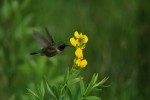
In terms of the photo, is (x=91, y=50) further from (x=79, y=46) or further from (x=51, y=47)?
(x=79, y=46)

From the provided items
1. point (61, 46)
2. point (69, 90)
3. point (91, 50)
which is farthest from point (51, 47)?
point (91, 50)

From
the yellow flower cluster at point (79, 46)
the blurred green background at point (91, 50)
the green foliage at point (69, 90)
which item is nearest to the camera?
the yellow flower cluster at point (79, 46)

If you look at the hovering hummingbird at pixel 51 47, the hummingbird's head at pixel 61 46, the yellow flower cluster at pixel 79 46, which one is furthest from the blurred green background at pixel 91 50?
the yellow flower cluster at pixel 79 46

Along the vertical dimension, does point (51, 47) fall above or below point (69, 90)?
above

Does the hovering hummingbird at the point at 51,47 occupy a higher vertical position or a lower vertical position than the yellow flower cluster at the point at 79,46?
higher

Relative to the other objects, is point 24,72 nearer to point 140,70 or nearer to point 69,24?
point 140,70

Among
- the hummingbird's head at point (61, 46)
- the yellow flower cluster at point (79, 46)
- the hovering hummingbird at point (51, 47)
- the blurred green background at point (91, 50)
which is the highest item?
the blurred green background at point (91, 50)

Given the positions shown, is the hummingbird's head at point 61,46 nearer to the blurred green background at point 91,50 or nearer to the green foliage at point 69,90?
the green foliage at point 69,90

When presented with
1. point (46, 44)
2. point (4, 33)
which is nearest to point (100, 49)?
point (4, 33)
